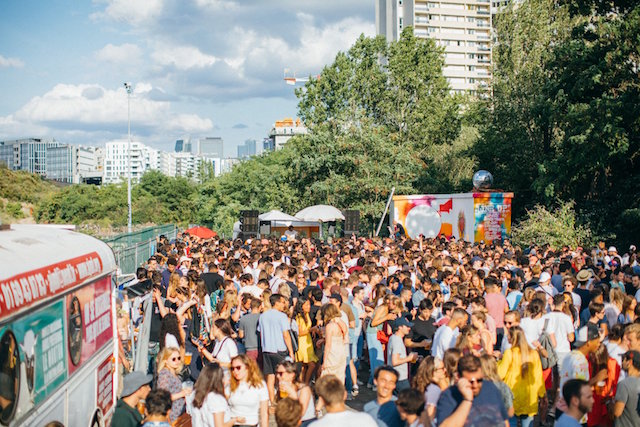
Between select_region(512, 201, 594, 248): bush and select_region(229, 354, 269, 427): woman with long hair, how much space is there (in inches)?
832

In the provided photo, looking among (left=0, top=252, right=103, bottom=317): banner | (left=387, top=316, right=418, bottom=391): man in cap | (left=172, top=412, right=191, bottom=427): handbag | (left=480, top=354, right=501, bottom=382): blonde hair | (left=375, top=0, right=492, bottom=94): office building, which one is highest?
(left=375, top=0, right=492, bottom=94): office building

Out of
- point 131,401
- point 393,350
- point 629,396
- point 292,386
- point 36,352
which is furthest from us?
point 393,350

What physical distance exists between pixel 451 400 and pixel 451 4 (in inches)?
4035

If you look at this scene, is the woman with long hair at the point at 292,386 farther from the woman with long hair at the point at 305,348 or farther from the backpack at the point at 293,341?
the woman with long hair at the point at 305,348

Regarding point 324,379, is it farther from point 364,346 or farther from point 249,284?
point 364,346

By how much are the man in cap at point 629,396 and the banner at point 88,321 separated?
522 cm

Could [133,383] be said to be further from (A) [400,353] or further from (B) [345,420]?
(A) [400,353]

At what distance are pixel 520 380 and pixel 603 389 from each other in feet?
2.69

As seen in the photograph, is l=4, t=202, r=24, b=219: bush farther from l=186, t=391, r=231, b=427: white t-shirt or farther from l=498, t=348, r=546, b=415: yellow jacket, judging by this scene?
l=498, t=348, r=546, b=415: yellow jacket

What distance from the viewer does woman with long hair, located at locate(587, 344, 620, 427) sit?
22.4ft

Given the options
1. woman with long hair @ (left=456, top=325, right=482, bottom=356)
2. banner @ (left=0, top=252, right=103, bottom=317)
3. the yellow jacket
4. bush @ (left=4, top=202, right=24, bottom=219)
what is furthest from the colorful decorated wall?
bush @ (left=4, top=202, right=24, bottom=219)

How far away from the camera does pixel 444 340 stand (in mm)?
7980

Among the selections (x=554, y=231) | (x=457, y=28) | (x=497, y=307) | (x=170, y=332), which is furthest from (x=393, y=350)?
(x=457, y=28)

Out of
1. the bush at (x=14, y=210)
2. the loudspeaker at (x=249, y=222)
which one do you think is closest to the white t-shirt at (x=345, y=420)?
the loudspeaker at (x=249, y=222)
